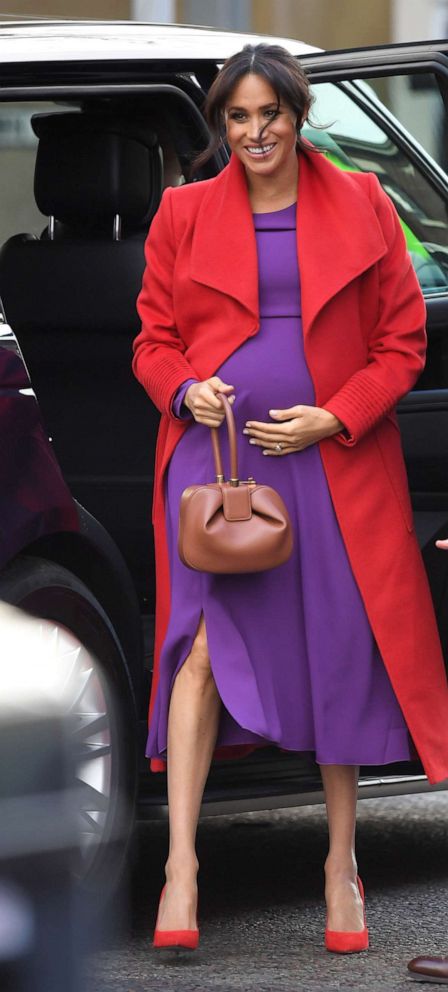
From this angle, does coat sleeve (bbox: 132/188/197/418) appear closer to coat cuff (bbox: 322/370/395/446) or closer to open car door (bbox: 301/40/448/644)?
coat cuff (bbox: 322/370/395/446)

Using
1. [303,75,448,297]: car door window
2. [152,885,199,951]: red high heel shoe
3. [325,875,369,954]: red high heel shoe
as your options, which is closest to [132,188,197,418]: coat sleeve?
[303,75,448,297]: car door window

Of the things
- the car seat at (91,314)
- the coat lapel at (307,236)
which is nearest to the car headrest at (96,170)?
the car seat at (91,314)

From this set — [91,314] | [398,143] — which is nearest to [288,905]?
[91,314]

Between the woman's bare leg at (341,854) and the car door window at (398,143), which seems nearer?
the woman's bare leg at (341,854)

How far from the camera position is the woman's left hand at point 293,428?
4.03 meters

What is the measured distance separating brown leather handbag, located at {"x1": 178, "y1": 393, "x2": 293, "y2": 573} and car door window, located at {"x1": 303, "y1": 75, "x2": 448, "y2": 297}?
0.88 m

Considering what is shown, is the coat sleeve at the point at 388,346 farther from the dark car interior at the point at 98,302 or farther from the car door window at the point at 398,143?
the dark car interior at the point at 98,302

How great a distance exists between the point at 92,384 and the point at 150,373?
64 cm

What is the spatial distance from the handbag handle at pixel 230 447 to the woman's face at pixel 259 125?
0.46 meters

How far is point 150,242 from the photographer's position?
418cm

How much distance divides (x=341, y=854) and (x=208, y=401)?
3.23 ft

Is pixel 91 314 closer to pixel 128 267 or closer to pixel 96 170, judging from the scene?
pixel 128 267

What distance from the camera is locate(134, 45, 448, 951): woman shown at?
13.3ft

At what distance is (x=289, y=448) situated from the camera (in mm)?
4066
